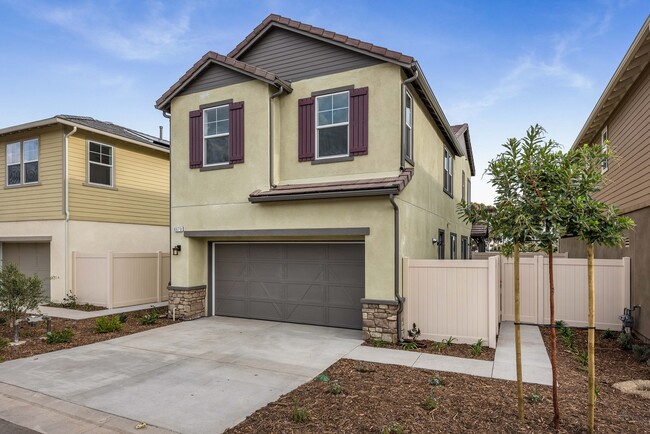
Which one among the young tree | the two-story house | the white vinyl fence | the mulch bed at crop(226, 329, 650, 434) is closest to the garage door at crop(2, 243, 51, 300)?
the white vinyl fence

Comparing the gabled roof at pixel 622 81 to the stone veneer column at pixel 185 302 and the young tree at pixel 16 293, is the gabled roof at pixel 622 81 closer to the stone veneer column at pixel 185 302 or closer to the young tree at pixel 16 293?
the stone veneer column at pixel 185 302

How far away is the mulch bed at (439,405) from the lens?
449 centimetres

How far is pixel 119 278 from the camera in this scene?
502 inches

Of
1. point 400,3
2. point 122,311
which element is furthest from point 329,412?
point 400,3

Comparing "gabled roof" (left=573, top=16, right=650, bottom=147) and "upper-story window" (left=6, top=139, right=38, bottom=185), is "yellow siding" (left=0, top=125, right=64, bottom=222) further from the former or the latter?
"gabled roof" (left=573, top=16, right=650, bottom=147)

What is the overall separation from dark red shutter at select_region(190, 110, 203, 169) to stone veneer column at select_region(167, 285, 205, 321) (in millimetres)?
3416

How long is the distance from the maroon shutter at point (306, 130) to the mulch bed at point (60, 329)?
580cm

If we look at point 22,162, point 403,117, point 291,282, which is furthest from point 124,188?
point 403,117

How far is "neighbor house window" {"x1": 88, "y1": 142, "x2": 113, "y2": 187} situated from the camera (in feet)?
47.1

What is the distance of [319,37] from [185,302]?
306 inches

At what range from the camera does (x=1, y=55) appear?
16.2 meters

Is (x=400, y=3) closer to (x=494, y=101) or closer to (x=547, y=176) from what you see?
(x=494, y=101)

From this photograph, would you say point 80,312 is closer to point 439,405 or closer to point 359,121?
point 359,121

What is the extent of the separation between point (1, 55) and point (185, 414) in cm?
1840
